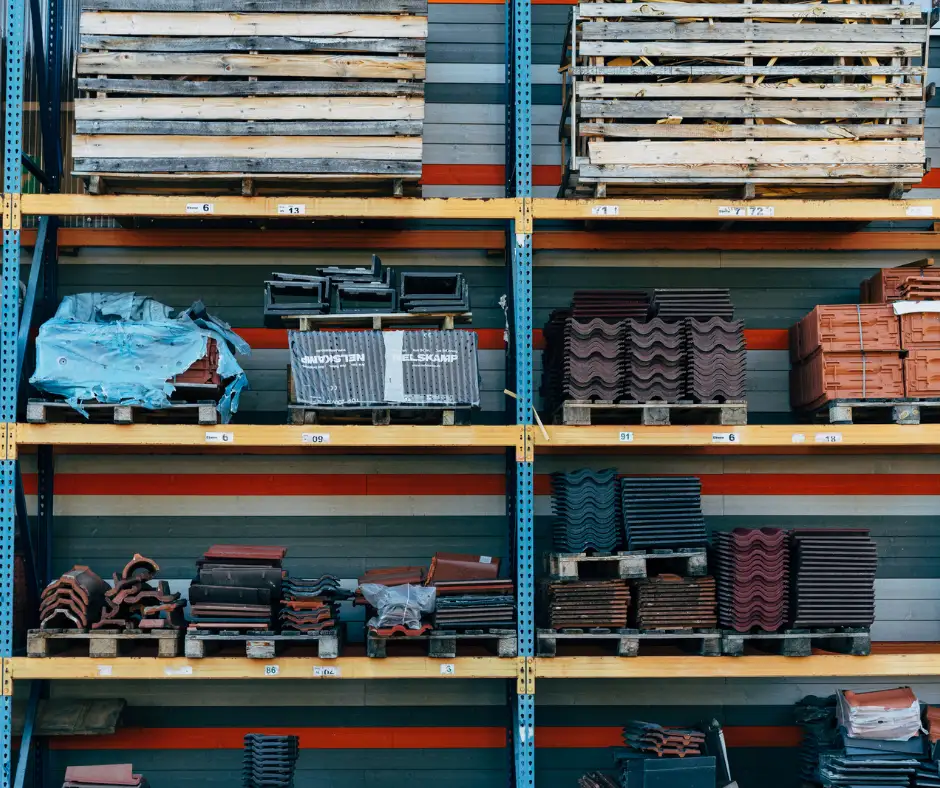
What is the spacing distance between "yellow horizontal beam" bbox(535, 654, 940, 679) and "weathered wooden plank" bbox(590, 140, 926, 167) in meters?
3.89

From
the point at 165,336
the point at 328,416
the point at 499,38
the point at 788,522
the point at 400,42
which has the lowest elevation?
the point at 788,522

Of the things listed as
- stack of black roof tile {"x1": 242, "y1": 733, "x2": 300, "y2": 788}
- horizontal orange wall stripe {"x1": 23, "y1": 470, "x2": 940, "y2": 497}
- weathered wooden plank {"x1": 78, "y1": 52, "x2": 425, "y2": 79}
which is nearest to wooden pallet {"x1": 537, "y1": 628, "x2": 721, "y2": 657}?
horizontal orange wall stripe {"x1": 23, "y1": 470, "x2": 940, "y2": 497}

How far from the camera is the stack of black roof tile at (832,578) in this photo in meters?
7.84

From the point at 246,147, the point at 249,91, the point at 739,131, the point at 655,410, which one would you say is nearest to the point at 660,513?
the point at 655,410

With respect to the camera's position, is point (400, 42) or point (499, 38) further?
point (499, 38)

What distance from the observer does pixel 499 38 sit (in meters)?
9.57

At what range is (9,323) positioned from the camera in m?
7.85

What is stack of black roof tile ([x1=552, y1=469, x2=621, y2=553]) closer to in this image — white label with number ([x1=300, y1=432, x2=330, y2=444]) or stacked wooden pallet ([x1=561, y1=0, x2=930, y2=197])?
white label with number ([x1=300, y1=432, x2=330, y2=444])

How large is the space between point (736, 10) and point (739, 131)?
100 centimetres

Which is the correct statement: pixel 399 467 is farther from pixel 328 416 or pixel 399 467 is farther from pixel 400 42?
pixel 400 42

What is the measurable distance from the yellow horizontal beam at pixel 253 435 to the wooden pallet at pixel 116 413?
3.3 inches

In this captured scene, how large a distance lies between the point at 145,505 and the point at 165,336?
1947 millimetres

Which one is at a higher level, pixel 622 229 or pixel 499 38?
pixel 499 38

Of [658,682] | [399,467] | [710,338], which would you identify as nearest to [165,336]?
[399,467]
